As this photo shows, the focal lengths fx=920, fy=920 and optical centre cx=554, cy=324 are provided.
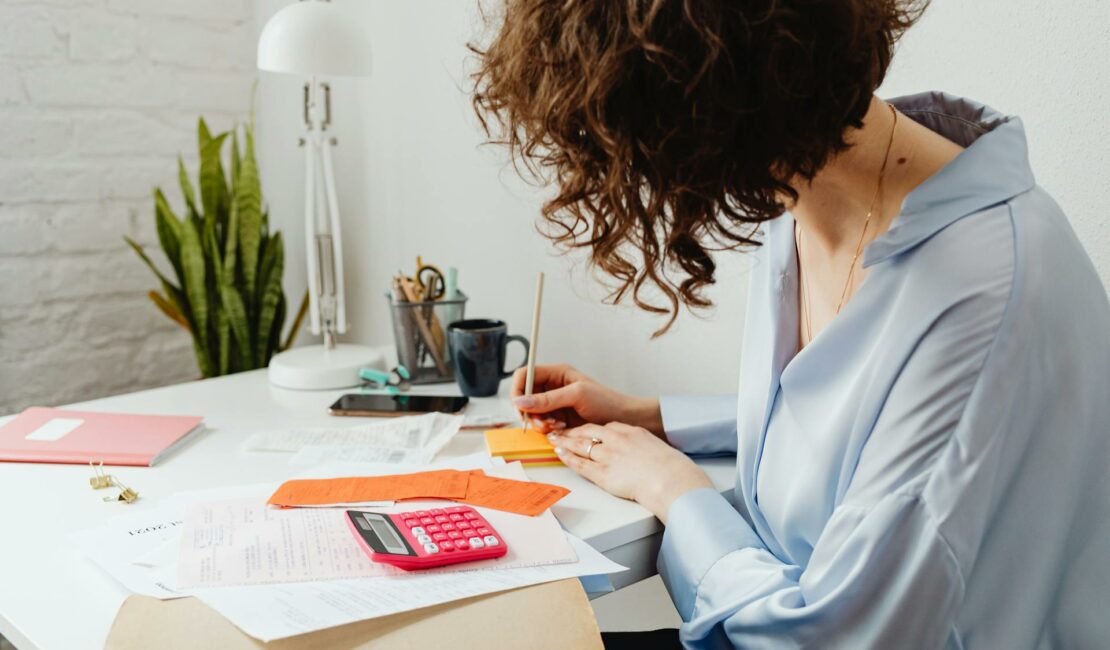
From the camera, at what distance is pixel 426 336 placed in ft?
4.61

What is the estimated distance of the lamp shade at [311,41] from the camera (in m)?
1.33

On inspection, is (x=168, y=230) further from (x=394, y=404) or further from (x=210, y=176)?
(x=394, y=404)

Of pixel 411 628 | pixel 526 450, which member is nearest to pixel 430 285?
pixel 526 450

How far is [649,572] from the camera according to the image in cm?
93

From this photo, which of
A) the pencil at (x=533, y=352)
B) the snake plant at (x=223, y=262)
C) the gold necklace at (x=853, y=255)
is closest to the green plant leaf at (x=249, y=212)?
the snake plant at (x=223, y=262)

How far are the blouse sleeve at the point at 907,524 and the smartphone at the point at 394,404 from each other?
2.14ft

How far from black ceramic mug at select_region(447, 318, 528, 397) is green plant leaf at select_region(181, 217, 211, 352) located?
1.97 feet

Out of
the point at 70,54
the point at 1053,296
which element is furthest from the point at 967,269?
the point at 70,54

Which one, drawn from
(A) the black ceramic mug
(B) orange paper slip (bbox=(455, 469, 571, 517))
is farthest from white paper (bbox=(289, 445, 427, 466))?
(A) the black ceramic mug

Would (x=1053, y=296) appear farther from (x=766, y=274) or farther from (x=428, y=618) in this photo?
(x=428, y=618)

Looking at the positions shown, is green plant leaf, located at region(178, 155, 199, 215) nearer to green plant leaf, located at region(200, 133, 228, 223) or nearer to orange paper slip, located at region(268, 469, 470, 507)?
green plant leaf, located at region(200, 133, 228, 223)

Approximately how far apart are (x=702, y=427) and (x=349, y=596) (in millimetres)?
511

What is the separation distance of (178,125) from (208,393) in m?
0.78

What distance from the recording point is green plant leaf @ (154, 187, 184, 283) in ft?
5.57
